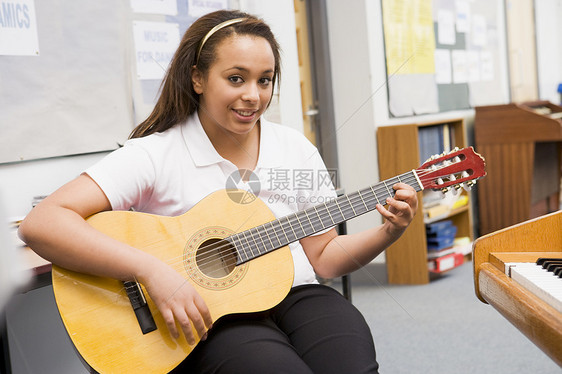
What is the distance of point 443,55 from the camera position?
3.95 m

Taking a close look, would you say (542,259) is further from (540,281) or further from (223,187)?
(223,187)

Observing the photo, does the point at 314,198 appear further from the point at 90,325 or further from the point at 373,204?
the point at 90,325

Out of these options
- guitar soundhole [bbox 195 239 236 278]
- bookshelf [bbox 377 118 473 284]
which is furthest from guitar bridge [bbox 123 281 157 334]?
bookshelf [bbox 377 118 473 284]

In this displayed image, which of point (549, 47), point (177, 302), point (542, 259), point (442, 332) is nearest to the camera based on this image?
point (542, 259)

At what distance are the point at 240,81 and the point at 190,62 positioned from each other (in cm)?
14

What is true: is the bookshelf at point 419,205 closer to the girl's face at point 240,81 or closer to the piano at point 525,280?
the girl's face at point 240,81

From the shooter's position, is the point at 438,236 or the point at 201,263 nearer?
the point at 201,263

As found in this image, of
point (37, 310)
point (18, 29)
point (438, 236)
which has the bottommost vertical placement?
point (438, 236)

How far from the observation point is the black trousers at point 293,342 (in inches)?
40.4

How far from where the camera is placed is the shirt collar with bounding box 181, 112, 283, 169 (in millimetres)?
1302

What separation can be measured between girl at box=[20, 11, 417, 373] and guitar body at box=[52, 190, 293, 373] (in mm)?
31

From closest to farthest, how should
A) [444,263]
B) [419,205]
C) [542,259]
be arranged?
[542,259] < [419,205] < [444,263]

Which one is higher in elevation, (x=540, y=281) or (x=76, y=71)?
(x=76, y=71)

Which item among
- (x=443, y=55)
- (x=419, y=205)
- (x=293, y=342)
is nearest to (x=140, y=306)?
(x=293, y=342)
